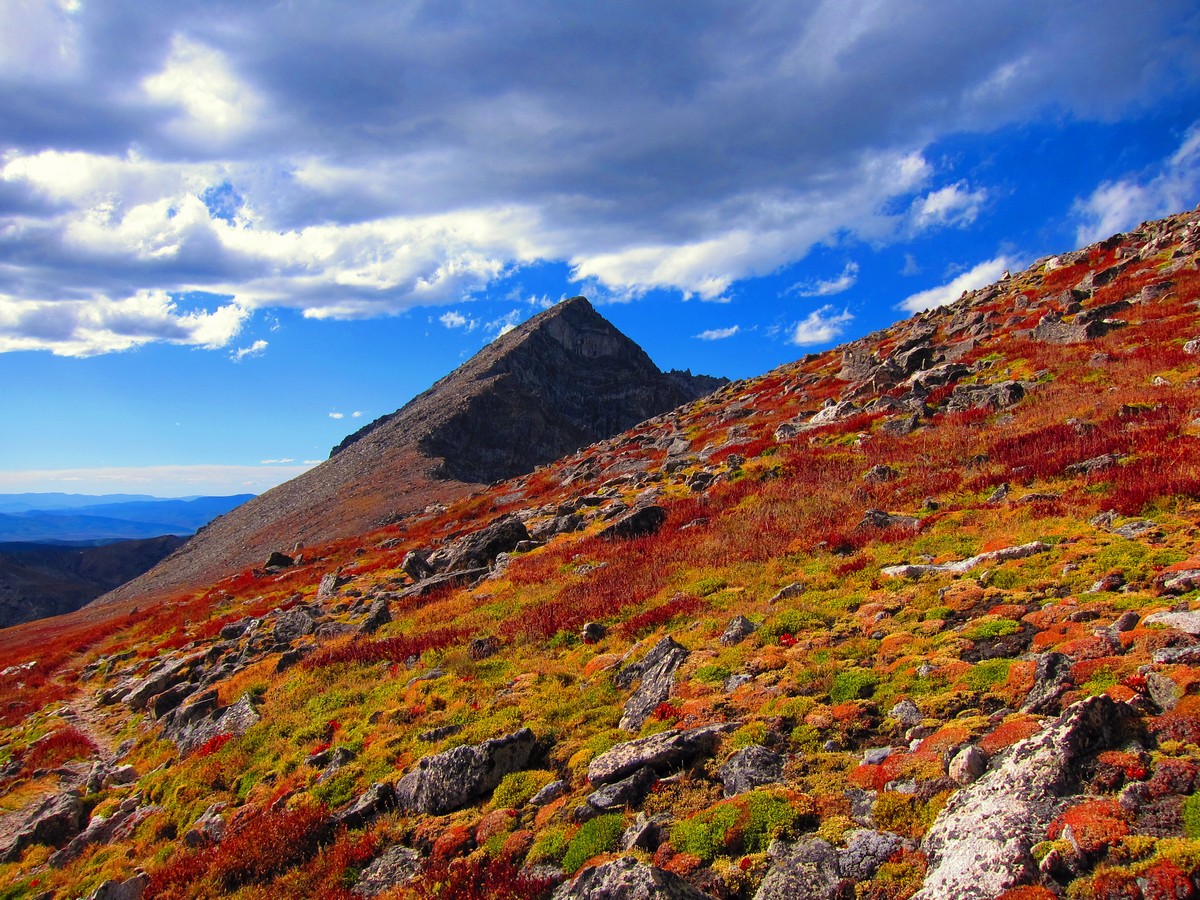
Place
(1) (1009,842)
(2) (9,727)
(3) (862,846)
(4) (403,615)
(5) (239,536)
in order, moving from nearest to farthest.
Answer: (1) (1009,842) < (3) (862,846) < (4) (403,615) < (2) (9,727) < (5) (239,536)

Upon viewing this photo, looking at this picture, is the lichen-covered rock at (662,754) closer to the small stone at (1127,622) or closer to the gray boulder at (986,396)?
the small stone at (1127,622)

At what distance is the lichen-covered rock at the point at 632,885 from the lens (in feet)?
19.5

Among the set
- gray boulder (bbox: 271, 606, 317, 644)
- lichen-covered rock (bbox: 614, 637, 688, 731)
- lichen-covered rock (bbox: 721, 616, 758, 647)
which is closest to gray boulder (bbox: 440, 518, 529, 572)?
gray boulder (bbox: 271, 606, 317, 644)

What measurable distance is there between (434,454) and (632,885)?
105284 mm

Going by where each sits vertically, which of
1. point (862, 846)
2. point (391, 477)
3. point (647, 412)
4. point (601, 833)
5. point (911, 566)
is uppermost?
point (647, 412)

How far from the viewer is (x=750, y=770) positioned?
802cm

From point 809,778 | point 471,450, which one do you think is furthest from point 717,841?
point 471,450

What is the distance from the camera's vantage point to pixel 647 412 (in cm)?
19838

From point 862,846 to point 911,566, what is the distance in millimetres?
8533

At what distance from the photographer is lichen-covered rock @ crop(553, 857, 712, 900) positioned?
5.95 meters

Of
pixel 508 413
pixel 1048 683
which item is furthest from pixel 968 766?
Result: pixel 508 413

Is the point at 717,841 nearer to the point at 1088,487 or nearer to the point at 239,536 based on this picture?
the point at 1088,487

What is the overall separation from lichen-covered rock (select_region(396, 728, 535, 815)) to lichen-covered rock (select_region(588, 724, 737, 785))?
1747 millimetres

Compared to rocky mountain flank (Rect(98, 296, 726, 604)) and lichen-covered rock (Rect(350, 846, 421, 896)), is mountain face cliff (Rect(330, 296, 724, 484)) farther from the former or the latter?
lichen-covered rock (Rect(350, 846, 421, 896))
